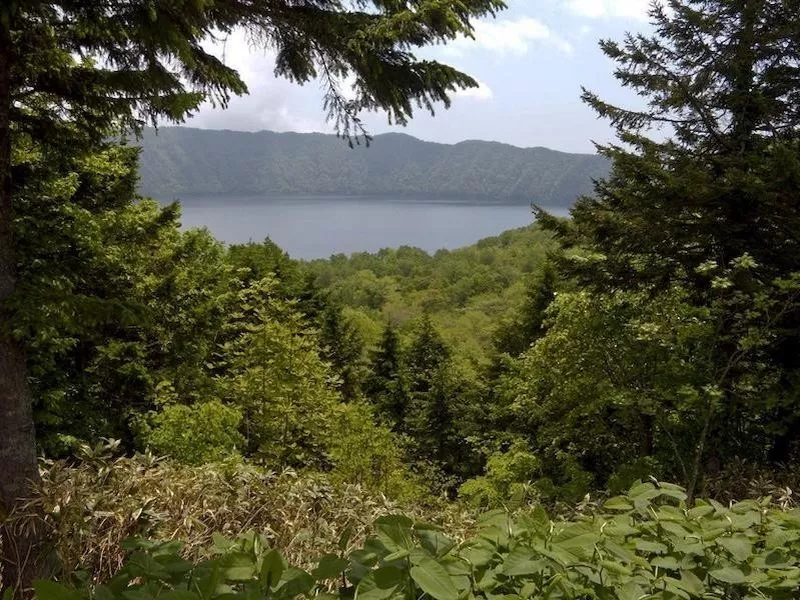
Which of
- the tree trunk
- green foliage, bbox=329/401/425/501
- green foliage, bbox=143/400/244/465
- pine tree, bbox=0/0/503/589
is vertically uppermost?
pine tree, bbox=0/0/503/589

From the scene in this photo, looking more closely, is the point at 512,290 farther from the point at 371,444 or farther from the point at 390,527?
the point at 390,527

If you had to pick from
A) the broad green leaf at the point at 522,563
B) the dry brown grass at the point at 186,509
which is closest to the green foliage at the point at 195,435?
the dry brown grass at the point at 186,509

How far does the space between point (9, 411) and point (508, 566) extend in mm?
3342

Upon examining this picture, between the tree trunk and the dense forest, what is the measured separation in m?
0.01

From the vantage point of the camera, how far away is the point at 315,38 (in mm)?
3367

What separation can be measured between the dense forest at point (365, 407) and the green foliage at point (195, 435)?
1.9 inches

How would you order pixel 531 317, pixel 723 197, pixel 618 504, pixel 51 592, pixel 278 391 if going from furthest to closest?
pixel 531 317, pixel 278 391, pixel 723 197, pixel 618 504, pixel 51 592

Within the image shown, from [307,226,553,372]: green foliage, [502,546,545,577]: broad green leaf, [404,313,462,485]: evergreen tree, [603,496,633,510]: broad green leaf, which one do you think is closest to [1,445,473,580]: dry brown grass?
[603,496,633,510]: broad green leaf

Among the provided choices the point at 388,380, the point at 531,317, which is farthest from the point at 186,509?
the point at 388,380

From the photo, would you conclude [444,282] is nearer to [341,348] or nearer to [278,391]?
[341,348]

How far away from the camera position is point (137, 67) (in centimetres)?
342

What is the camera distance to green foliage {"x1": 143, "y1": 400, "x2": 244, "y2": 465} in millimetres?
8727

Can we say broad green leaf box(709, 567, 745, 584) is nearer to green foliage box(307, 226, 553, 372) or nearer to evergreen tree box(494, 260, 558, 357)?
evergreen tree box(494, 260, 558, 357)

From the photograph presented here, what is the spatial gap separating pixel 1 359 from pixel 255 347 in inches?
364
